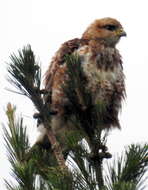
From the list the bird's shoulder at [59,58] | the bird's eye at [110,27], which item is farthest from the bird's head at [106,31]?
the bird's shoulder at [59,58]

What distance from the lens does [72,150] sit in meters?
2.78

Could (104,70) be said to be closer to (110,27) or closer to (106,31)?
(106,31)

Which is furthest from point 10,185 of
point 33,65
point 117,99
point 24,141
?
point 117,99

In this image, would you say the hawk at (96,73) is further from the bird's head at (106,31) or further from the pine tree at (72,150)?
the pine tree at (72,150)

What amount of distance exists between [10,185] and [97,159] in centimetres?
51

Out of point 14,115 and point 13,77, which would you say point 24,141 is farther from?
point 13,77

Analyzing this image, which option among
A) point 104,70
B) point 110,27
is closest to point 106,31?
point 110,27

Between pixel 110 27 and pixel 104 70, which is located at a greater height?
pixel 110 27

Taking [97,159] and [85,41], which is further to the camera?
[85,41]

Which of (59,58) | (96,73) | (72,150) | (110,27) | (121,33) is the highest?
(110,27)

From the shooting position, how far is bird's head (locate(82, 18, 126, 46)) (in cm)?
657

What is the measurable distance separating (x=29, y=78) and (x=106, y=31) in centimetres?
395

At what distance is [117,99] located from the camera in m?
5.71

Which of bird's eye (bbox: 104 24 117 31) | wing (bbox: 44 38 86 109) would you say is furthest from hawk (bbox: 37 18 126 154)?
bird's eye (bbox: 104 24 117 31)
